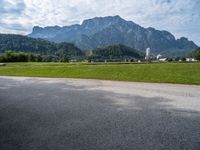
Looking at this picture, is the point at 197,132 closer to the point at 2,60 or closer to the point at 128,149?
the point at 128,149

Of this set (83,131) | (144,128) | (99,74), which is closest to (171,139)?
(144,128)

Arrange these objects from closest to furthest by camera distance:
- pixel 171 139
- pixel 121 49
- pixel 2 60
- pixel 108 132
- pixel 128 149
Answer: pixel 128 149
pixel 171 139
pixel 108 132
pixel 2 60
pixel 121 49

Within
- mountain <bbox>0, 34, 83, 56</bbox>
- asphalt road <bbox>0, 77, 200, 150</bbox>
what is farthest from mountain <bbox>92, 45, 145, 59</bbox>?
asphalt road <bbox>0, 77, 200, 150</bbox>

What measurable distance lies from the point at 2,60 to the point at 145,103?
50.8m

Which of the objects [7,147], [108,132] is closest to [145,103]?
[108,132]

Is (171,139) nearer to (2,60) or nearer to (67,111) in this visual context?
(67,111)

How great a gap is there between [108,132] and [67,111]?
2.12 m

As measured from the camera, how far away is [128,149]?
384cm

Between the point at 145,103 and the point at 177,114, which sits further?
the point at 145,103

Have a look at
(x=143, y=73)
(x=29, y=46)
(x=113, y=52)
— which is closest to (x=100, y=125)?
(x=143, y=73)

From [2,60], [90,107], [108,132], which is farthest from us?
[2,60]

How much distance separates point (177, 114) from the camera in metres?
6.12

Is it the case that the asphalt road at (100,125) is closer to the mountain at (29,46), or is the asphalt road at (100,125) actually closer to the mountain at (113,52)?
the mountain at (113,52)

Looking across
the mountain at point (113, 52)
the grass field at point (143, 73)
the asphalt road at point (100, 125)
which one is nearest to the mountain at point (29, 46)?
the mountain at point (113, 52)
